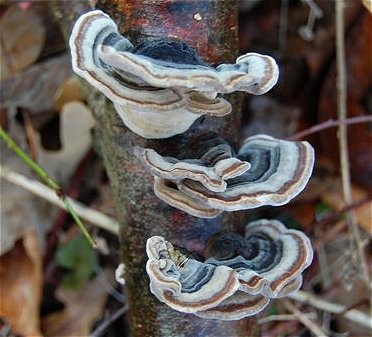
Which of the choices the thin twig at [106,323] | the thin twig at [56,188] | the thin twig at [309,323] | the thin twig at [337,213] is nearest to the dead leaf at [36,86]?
the thin twig at [56,188]

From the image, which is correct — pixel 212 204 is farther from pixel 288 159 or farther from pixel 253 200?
pixel 288 159

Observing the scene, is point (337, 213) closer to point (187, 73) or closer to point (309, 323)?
point (309, 323)

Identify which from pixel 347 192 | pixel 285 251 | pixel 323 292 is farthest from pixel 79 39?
pixel 323 292

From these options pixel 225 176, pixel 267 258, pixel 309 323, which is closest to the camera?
pixel 225 176

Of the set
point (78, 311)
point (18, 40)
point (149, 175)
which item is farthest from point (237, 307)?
point (18, 40)

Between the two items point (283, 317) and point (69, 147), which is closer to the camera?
point (283, 317)

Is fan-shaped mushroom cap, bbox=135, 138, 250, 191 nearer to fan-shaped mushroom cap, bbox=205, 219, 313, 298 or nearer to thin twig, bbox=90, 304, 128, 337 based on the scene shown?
fan-shaped mushroom cap, bbox=205, 219, 313, 298
